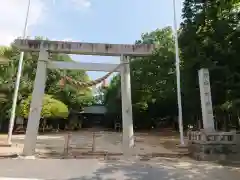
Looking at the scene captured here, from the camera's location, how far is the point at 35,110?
29.3 ft

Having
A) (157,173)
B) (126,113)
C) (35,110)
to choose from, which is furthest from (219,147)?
(35,110)

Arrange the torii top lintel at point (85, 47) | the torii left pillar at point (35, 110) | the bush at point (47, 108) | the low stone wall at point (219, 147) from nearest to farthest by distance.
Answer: the torii left pillar at point (35, 110) → the torii top lintel at point (85, 47) → the low stone wall at point (219, 147) → the bush at point (47, 108)

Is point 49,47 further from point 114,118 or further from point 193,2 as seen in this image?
point 114,118

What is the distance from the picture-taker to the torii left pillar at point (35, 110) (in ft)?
28.8

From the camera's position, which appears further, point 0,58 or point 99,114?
point 99,114

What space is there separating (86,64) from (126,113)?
7.91 feet

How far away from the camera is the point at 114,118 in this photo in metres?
37.7

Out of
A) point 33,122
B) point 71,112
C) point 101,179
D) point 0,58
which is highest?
point 0,58

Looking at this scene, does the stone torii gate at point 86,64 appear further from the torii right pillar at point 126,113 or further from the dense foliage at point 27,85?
the dense foliage at point 27,85

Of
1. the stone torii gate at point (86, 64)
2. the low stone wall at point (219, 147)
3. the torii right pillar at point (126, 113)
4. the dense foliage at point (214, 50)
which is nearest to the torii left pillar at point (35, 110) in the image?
the stone torii gate at point (86, 64)

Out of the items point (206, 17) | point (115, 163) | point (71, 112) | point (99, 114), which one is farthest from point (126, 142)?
point (99, 114)

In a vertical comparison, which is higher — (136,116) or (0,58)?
(0,58)

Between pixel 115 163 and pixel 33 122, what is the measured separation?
3.38m

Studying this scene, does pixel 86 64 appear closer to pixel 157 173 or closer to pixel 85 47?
pixel 85 47
